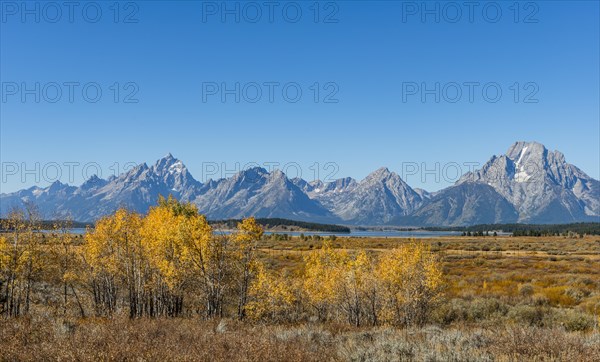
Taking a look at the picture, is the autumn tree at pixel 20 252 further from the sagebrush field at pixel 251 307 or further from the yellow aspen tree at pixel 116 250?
the yellow aspen tree at pixel 116 250

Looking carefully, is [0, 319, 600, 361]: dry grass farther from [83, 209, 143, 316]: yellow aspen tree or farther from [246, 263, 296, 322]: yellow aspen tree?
[83, 209, 143, 316]: yellow aspen tree

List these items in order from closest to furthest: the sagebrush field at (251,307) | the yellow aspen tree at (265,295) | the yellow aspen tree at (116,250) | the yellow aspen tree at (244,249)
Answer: the sagebrush field at (251,307)
the yellow aspen tree at (265,295)
the yellow aspen tree at (244,249)
the yellow aspen tree at (116,250)

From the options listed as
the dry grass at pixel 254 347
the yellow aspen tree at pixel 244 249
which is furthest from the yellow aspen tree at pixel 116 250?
the dry grass at pixel 254 347

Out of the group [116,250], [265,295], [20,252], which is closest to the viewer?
[265,295]

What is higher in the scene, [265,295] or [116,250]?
[116,250]

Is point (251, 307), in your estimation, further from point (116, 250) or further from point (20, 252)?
point (20, 252)

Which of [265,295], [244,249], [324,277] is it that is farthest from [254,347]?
[324,277]

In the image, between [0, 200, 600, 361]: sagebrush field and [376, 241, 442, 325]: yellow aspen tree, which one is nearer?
[0, 200, 600, 361]: sagebrush field

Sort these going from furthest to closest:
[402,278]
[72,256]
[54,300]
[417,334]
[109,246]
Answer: [54,300], [72,256], [109,246], [402,278], [417,334]

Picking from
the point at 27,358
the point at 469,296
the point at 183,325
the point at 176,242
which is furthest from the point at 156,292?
the point at 469,296

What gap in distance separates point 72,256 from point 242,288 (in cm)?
1611

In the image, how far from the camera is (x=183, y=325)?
14.4 meters

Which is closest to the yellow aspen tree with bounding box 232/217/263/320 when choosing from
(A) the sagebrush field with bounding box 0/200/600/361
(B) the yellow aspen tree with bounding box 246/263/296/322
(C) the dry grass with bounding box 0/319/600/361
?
(A) the sagebrush field with bounding box 0/200/600/361

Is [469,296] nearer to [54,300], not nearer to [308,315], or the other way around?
[308,315]
